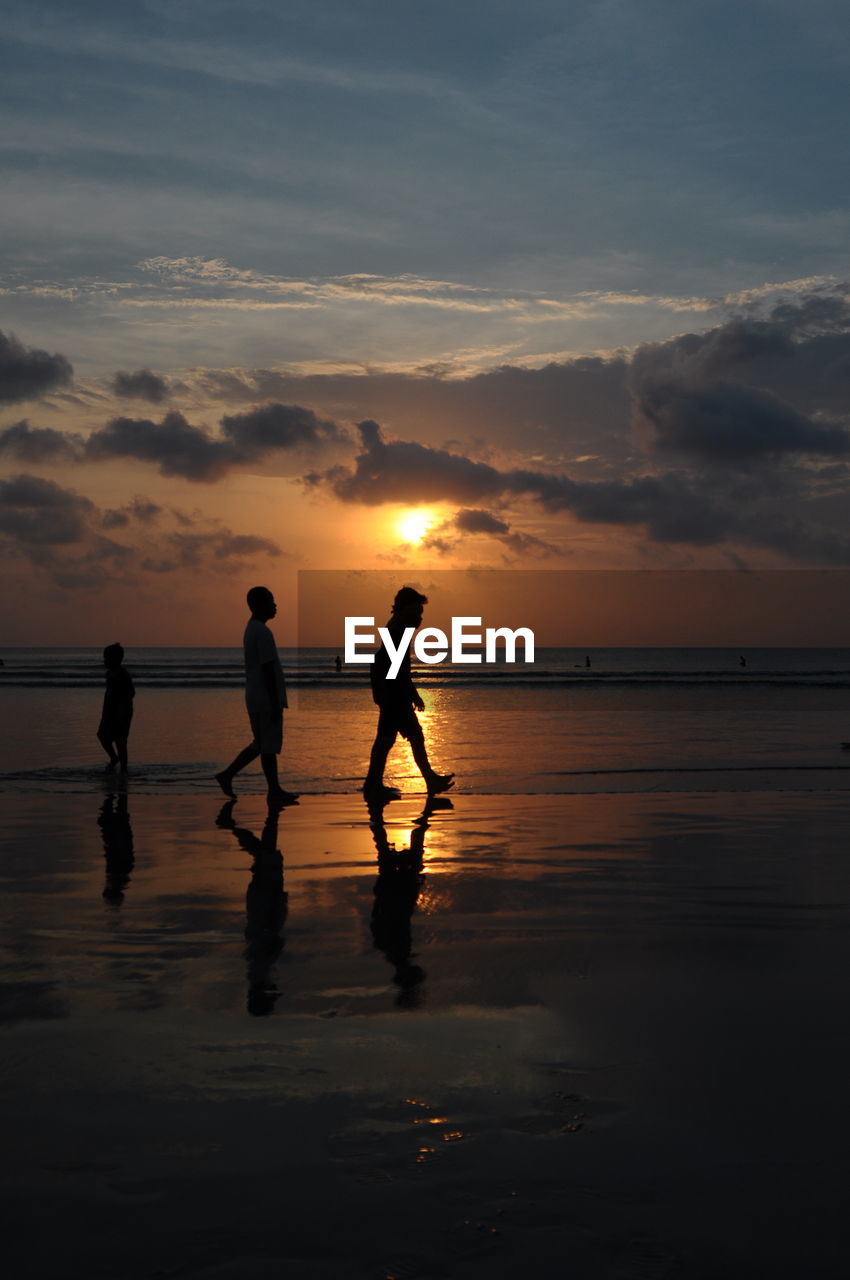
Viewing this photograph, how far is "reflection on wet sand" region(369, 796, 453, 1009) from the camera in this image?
16.4 ft

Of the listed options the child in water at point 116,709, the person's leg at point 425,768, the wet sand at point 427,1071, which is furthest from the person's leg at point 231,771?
the wet sand at point 427,1071

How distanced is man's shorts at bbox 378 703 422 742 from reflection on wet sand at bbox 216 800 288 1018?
280 centimetres

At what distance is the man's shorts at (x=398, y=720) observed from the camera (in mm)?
12516

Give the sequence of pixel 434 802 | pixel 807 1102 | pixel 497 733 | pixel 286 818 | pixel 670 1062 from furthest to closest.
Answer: pixel 497 733, pixel 434 802, pixel 286 818, pixel 670 1062, pixel 807 1102

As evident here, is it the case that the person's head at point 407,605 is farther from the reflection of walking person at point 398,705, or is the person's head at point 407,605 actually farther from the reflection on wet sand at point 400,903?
the reflection on wet sand at point 400,903

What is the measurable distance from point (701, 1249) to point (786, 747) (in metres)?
16.3

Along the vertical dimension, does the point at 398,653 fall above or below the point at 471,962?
above

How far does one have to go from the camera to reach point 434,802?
11.9 meters

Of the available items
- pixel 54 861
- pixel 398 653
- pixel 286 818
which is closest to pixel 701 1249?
pixel 54 861

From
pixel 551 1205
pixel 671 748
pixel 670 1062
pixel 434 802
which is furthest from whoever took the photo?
pixel 671 748

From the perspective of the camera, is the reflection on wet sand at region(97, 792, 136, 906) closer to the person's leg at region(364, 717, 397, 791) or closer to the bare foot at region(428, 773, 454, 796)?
the person's leg at region(364, 717, 397, 791)

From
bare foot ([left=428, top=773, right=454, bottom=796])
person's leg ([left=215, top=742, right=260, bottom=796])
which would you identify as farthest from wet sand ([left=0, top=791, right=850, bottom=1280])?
bare foot ([left=428, top=773, right=454, bottom=796])

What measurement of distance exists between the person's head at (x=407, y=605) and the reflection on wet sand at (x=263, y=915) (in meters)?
3.43

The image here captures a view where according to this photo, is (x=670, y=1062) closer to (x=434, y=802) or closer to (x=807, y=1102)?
(x=807, y=1102)
